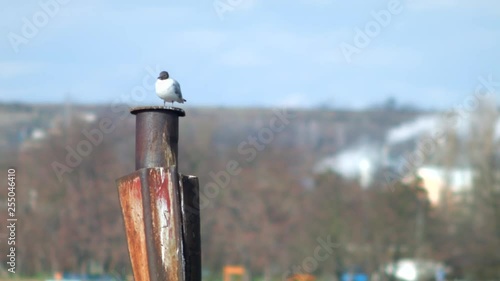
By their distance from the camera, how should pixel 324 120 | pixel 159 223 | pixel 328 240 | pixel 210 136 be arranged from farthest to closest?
1. pixel 324 120
2. pixel 210 136
3. pixel 328 240
4. pixel 159 223

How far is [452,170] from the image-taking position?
43.7m

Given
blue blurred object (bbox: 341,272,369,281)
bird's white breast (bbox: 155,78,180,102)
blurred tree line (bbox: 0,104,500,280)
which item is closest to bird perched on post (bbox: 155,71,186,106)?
bird's white breast (bbox: 155,78,180,102)

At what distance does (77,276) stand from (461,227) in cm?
1453

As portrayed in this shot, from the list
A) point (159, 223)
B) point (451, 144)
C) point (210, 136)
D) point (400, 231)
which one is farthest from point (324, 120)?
point (159, 223)

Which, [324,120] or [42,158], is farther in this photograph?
[324,120]

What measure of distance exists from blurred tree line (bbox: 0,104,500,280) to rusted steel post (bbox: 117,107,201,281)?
35.8m

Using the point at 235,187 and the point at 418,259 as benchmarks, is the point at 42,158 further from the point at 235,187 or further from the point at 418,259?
the point at 418,259

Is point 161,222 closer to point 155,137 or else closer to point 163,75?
point 155,137

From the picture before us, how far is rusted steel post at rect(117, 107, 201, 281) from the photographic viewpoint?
11.7 feet

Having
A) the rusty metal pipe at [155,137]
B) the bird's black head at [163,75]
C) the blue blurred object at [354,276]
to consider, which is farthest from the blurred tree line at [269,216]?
the rusty metal pipe at [155,137]

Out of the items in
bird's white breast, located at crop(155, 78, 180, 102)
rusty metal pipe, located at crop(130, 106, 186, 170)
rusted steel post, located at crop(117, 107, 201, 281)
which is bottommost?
rusted steel post, located at crop(117, 107, 201, 281)

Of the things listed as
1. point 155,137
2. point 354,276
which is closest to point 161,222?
point 155,137

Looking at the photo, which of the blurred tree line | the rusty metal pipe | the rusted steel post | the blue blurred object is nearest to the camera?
the rusted steel post

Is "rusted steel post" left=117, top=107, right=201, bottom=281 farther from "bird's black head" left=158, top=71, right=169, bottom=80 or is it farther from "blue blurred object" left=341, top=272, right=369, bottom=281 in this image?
"blue blurred object" left=341, top=272, right=369, bottom=281
